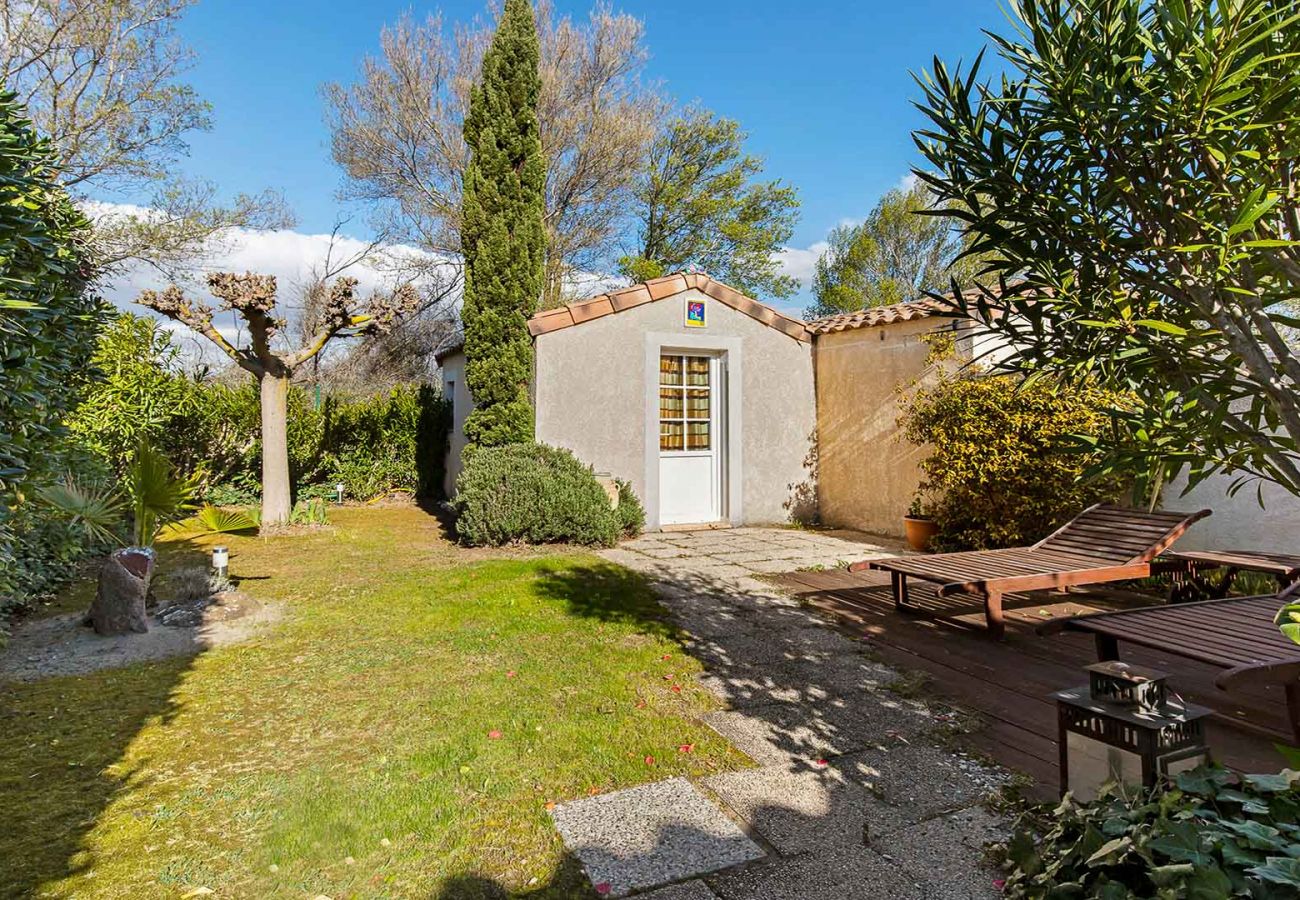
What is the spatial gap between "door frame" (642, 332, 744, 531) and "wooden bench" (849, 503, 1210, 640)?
180 inches

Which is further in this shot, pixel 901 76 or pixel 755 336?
pixel 755 336

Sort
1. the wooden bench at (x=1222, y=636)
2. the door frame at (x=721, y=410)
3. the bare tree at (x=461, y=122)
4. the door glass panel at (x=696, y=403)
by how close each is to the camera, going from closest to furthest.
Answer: the wooden bench at (x=1222, y=636), the door frame at (x=721, y=410), the door glass panel at (x=696, y=403), the bare tree at (x=461, y=122)

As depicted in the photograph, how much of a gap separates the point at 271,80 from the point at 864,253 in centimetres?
1957

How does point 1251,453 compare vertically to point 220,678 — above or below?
above

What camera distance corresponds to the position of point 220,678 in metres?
4.01

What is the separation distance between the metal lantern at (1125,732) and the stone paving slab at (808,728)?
38.0 inches

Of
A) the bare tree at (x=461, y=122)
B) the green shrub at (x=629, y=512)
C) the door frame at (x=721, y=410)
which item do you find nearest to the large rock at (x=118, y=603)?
the green shrub at (x=629, y=512)

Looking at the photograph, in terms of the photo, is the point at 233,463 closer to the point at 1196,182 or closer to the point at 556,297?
the point at 556,297

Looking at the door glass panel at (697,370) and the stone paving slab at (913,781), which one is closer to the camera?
the stone paving slab at (913,781)

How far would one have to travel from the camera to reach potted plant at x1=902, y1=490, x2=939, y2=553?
8.05 metres

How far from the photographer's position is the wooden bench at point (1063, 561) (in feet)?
15.0

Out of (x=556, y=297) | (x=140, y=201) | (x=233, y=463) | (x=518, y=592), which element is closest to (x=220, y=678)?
(x=518, y=592)

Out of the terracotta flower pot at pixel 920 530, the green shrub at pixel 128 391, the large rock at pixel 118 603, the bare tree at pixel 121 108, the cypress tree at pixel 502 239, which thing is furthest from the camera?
the bare tree at pixel 121 108

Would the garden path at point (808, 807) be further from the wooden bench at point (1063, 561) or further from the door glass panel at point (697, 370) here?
the door glass panel at point (697, 370)
